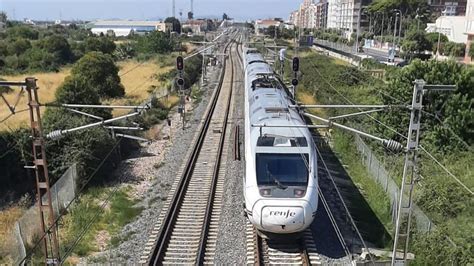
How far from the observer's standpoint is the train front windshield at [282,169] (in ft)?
43.0

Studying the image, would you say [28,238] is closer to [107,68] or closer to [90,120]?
[90,120]

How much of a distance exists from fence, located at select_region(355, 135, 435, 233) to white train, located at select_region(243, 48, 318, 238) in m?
3.52

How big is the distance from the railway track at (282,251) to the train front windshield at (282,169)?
1826mm

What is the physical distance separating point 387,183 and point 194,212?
690 centimetres

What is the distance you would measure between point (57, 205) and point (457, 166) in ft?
48.9

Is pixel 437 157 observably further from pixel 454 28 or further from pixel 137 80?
pixel 454 28

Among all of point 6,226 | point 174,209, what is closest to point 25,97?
point 6,226

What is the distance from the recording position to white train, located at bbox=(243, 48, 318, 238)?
41.0 feet

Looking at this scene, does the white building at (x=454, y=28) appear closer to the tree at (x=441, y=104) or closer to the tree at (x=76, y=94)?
the tree at (x=441, y=104)

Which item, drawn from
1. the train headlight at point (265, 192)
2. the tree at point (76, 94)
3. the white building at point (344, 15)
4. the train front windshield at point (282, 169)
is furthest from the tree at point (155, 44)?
the train headlight at point (265, 192)

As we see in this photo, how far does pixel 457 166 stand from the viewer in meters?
19.7

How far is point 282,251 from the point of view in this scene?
1348cm

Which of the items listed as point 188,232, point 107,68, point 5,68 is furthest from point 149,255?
point 5,68

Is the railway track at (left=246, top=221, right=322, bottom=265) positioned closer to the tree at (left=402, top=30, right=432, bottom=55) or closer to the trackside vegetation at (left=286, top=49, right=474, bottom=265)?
the trackside vegetation at (left=286, top=49, right=474, bottom=265)
